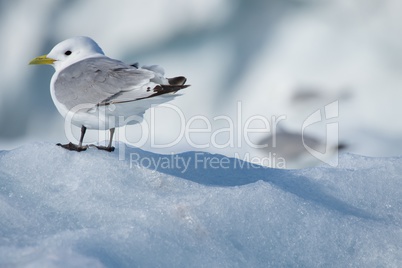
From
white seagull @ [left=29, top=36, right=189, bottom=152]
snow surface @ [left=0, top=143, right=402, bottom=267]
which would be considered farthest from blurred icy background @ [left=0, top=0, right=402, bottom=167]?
snow surface @ [left=0, top=143, right=402, bottom=267]

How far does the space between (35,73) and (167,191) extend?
6630mm

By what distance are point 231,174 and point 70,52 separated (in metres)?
0.80

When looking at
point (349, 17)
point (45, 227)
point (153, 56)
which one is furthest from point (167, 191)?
point (349, 17)

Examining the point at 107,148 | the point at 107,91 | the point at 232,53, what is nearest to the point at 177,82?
the point at 107,91

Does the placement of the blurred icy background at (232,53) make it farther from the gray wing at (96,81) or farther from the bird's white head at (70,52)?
the gray wing at (96,81)

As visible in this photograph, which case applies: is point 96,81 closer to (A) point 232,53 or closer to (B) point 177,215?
(B) point 177,215

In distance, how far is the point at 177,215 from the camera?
188 cm

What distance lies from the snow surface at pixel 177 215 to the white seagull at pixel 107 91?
15cm

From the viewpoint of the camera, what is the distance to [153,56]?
7.77 metres

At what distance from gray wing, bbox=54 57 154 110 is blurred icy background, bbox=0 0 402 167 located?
4.96 m

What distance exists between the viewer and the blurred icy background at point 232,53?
758cm

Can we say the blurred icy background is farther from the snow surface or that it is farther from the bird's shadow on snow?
the snow surface

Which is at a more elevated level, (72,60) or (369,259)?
(72,60)

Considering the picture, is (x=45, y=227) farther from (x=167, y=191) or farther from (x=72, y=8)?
(x=72, y=8)
